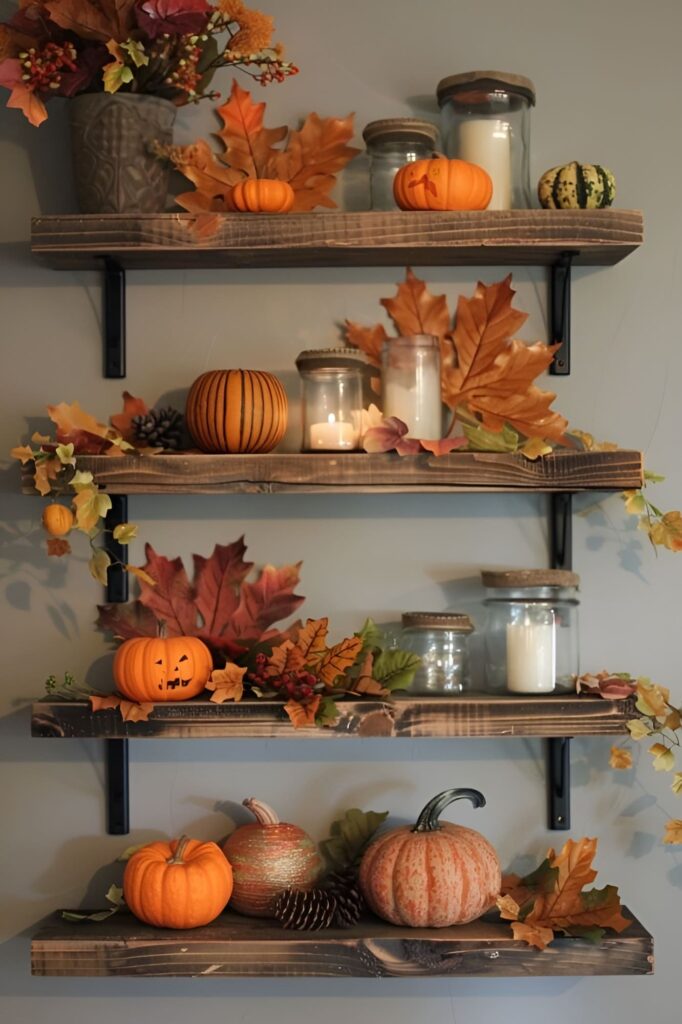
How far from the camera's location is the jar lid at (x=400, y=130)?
5.72 ft

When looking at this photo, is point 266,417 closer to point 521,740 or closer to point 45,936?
point 521,740

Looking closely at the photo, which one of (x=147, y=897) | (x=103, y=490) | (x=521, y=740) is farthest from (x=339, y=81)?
(x=147, y=897)

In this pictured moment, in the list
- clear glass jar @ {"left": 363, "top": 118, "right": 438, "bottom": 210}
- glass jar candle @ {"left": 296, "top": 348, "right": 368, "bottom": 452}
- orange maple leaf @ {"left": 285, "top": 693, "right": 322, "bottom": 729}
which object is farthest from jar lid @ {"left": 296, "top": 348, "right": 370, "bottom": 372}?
orange maple leaf @ {"left": 285, "top": 693, "right": 322, "bottom": 729}

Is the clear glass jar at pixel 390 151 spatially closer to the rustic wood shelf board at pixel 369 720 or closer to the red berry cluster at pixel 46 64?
the red berry cluster at pixel 46 64

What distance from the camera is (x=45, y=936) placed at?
5.54 feet

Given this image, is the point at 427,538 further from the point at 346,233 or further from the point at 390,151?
the point at 390,151

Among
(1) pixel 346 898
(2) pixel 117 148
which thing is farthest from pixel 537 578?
(2) pixel 117 148

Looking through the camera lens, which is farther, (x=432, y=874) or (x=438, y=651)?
(x=438, y=651)

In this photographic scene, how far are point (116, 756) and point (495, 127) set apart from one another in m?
1.10

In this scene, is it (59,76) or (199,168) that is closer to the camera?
(59,76)

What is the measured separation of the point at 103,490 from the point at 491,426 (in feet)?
1.89

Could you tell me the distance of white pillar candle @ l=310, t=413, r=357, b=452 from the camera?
173 centimetres

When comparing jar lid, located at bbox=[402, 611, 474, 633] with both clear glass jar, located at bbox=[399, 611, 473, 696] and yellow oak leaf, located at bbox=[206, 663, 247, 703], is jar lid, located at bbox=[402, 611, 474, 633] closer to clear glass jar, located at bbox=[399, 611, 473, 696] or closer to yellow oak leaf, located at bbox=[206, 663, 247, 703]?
clear glass jar, located at bbox=[399, 611, 473, 696]

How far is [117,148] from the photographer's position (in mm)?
1729
